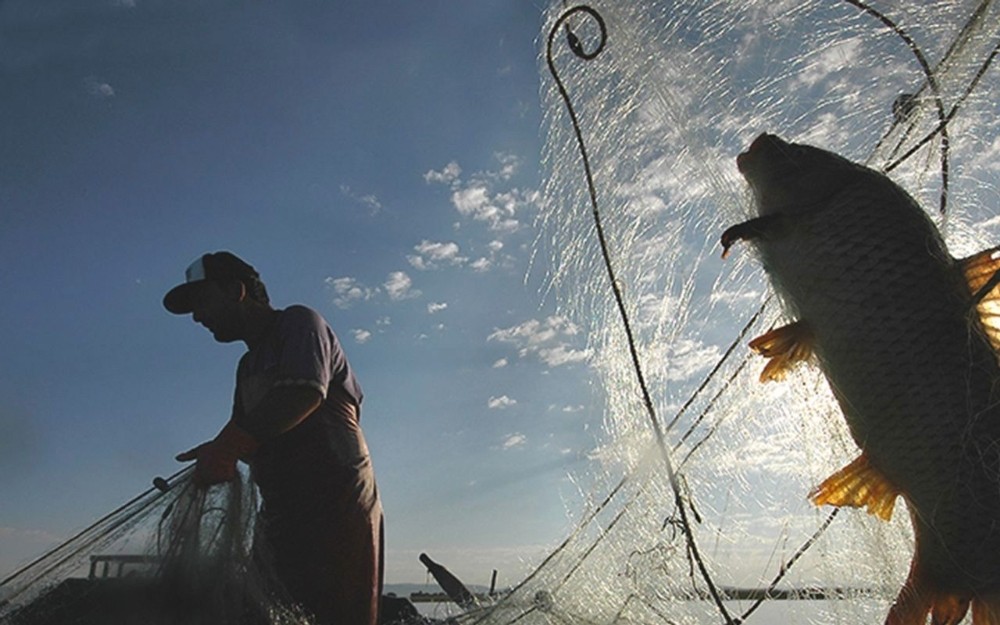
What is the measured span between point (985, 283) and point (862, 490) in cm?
67

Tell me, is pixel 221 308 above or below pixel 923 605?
above

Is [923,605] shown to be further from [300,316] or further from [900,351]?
[300,316]

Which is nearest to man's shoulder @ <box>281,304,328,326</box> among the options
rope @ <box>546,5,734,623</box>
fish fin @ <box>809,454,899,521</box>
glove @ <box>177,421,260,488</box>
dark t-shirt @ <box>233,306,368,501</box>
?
dark t-shirt @ <box>233,306,368,501</box>

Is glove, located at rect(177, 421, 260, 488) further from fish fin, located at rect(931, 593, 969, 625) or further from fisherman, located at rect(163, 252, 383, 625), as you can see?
fish fin, located at rect(931, 593, 969, 625)

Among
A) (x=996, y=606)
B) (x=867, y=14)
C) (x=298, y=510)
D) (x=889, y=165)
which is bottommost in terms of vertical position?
(x=996, y=606)

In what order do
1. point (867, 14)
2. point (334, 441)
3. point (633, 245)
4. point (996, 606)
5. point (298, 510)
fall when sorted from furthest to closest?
point (633, 245) < point (867, 14) < point (334, 441) < point (298, 510) < point (996, 606)

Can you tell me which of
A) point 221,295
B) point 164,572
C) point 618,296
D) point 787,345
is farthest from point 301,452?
point 787,345

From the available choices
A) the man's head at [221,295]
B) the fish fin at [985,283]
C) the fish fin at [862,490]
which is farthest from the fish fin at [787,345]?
the man's head at [221,295]

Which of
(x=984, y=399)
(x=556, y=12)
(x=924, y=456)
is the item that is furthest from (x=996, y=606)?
(x=556, y=12)

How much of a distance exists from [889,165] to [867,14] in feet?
2.00

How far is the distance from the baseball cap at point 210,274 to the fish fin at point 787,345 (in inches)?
79.1

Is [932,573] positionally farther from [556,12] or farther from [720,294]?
[556,12]

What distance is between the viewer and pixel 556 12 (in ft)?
9.86

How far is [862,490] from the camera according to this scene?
2154 mm
